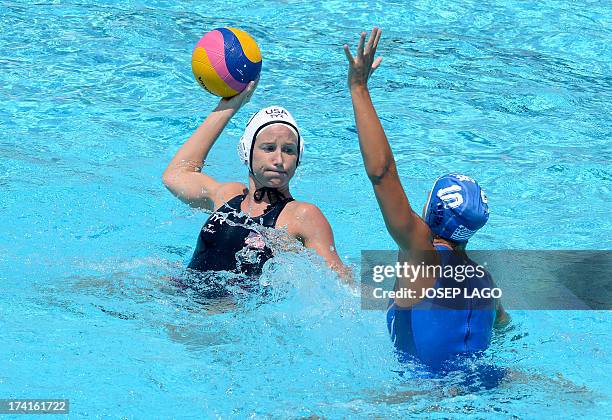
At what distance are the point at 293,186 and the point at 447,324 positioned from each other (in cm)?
372

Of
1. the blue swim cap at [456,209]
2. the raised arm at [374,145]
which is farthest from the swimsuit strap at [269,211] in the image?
the raised arm at [374,145]

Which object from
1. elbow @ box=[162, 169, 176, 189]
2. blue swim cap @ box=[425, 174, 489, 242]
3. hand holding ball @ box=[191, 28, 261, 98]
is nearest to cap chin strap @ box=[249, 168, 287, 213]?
elbow @ box=[162, 169, 176, 189]

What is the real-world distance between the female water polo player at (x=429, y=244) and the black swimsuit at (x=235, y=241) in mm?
900

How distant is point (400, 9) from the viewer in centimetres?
1179

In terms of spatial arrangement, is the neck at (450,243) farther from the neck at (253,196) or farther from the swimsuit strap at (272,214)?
the neck at (253,196)

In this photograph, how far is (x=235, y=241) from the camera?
4.87 meters

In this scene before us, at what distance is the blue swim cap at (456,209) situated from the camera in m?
3.82

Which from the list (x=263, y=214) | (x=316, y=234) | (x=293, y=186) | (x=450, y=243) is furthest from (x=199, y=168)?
(x=293, y=186)

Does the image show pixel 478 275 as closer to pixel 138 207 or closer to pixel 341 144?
pixel 138 207

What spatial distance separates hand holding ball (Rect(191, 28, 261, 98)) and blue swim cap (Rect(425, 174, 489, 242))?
1.97 metres

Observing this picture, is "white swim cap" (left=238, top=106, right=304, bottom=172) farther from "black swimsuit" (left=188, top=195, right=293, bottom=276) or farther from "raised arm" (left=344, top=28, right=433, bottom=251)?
"raised arm" (left=344, top=28, right=433, bottom=251)

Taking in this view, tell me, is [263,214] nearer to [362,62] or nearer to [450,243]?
[450,243]

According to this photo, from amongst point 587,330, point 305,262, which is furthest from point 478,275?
point 587,330

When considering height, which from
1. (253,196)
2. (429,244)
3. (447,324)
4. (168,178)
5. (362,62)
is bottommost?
(447,324)
